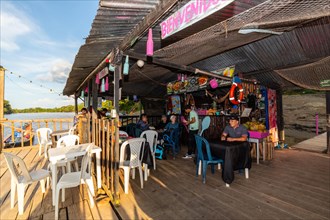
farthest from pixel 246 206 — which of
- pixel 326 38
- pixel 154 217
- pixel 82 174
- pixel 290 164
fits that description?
pixel 326 38

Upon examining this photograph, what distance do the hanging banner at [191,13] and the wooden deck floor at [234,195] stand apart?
2.57 meters

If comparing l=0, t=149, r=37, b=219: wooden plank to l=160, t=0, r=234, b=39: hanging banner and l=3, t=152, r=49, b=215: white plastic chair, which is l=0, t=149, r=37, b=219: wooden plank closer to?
l=3, t=152, r=49, b=215: white plastic chair

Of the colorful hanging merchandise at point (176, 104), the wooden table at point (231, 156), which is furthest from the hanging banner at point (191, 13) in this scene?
the colorful hanging merchandise at point (176, 104)

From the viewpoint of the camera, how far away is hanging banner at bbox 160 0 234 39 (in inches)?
65.7

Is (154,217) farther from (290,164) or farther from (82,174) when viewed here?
(290,164)

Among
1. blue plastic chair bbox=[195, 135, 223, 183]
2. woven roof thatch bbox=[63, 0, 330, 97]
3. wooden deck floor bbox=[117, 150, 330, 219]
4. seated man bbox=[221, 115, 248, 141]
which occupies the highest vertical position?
woven roof thatch bbox=[63, 0, 330, 97]

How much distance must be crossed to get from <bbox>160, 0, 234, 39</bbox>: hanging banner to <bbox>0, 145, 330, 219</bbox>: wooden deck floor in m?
2.57

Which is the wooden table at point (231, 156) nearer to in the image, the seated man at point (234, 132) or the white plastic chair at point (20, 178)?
the seated man at point (234, 132)

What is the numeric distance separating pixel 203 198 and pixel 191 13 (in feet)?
9.42

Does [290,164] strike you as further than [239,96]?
No

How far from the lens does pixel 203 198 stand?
3100mm

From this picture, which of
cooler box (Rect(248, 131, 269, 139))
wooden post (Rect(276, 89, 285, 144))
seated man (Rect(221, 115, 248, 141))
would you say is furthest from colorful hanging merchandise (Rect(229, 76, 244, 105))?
wooden post (Rect(276, 89, 285, 144))

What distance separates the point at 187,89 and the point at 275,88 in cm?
361

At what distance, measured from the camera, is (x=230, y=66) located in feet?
19.9
